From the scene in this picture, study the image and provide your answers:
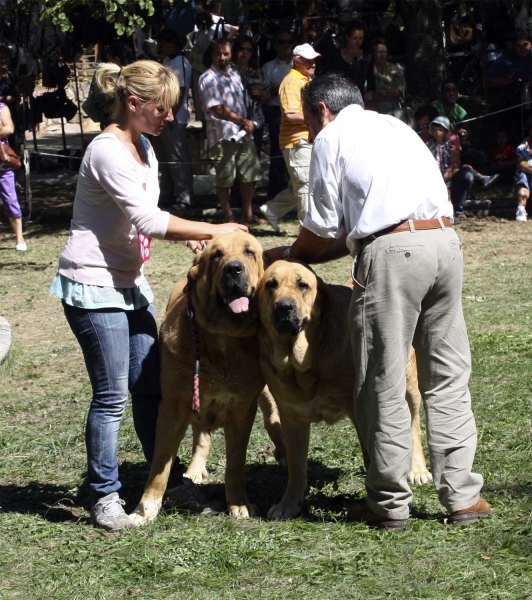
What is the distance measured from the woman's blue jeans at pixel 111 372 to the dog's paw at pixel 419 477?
55.6 inches

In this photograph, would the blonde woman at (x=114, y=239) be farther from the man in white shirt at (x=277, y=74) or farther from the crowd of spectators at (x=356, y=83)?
the man in white shirt at (x=277, y=74)

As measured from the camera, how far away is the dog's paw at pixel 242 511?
4.44m

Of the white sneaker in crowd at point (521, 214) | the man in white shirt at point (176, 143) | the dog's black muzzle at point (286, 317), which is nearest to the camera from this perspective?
the dog's black muzzle at point (286, 317)

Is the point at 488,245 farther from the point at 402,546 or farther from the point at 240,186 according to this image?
the point at 402,546

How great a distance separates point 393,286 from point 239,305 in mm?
712

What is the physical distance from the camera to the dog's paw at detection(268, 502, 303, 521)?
441 cm

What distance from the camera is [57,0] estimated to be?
11.5 meters

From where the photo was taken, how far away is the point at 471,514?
161 inches

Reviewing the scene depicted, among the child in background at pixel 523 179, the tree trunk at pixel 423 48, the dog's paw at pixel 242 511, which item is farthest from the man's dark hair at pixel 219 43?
the dog's paw at pixel 242 511

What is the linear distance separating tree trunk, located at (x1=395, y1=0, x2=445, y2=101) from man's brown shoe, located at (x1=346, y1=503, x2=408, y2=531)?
1058 centimetres

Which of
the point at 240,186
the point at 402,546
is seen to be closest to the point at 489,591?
the point at 402,546

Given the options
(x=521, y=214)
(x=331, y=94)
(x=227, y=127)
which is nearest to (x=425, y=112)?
(x=521, y=214)

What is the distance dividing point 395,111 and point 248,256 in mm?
9076

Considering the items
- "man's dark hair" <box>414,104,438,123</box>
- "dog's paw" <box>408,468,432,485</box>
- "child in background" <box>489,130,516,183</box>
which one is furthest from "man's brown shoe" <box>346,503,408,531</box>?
"child in background" <box>489,130,516,183</box>
